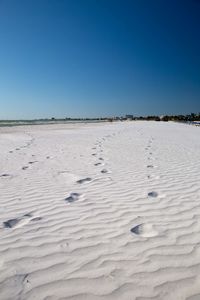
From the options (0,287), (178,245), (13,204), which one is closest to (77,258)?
(0,287)

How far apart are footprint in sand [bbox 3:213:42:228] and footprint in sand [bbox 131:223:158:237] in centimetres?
158

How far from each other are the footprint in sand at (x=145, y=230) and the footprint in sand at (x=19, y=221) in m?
1.58

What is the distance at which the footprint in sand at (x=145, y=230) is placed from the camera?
3.77m

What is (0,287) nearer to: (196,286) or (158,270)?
(158,270)

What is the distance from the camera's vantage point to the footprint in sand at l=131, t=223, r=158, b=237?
3769 mm

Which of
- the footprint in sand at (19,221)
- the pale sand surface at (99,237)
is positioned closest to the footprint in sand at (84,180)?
the pale sand surface at (99,237)

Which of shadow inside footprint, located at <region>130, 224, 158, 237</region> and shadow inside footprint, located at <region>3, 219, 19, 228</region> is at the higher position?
shadow inside footprint, located at <region>3, 219, 19, 228</region>

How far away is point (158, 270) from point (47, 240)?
4.97 ft

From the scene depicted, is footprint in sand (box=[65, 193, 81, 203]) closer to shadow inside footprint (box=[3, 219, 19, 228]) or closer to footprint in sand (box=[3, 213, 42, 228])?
footprint in sand (box=[3, 213, 42, 228])

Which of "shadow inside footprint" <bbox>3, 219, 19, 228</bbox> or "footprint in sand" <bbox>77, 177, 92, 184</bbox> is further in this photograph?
"footprint in sand" <bbox>77, 177, 92, 184</bbox>

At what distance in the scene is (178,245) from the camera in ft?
11.4

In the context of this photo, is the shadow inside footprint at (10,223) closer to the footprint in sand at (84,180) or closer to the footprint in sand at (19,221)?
the footprint in sand at (19,221)

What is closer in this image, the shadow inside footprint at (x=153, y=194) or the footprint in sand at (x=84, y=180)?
the shadow inside footprint at (x=153, y=194)

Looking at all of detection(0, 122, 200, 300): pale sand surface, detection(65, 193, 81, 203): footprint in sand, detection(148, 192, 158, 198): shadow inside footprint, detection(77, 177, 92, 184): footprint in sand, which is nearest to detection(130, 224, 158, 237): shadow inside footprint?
detection(0, 122, 200, 300): pale sand surface
